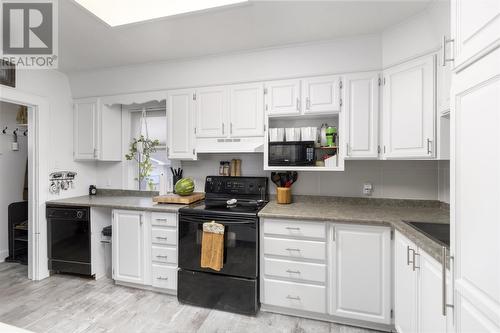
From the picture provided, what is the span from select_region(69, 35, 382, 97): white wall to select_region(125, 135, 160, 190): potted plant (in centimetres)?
66

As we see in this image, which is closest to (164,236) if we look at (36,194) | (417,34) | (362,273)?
(36,194)

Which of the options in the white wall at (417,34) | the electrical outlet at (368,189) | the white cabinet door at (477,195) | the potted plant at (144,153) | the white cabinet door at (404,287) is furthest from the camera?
the potted plant at (144,153)

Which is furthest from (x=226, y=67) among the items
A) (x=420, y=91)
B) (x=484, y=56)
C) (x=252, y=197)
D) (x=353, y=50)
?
(x=484, y=56)

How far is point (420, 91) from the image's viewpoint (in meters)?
1.81

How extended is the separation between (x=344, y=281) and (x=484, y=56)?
168 centimetres

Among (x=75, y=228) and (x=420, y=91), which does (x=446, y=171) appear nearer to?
(x=420, y=91)

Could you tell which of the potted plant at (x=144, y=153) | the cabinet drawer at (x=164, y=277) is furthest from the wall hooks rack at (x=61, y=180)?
the cabinet drawer at (x=164, y=277)

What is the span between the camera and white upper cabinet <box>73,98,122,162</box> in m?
2.93

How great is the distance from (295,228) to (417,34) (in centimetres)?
180

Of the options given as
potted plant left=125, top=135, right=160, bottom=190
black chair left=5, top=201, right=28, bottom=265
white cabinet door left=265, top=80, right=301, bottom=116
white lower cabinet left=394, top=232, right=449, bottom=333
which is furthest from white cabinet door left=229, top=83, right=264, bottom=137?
black chair left=5, top=201, right=28, bottom=265

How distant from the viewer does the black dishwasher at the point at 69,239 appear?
2.57 meters

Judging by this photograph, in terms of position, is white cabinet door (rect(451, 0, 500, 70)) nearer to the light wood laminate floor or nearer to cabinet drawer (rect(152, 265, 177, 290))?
the light wood laminate floor

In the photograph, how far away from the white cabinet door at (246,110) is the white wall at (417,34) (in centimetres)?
116

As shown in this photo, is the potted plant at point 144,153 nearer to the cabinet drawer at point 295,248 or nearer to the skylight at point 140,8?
the skylight at point 140,8
